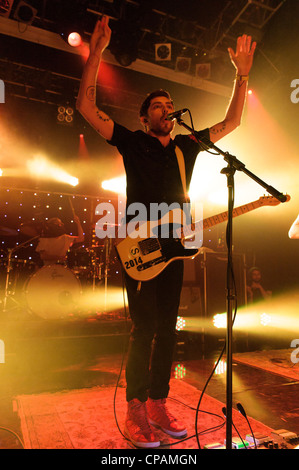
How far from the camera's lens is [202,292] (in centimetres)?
629

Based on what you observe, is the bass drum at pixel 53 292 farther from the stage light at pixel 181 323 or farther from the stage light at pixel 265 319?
the stage light at pixel 265 319

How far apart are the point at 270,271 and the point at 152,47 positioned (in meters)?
5.69

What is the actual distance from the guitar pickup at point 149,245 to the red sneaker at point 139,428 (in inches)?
36.3

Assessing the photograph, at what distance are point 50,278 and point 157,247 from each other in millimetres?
3767

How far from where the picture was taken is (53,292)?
5.44 metres

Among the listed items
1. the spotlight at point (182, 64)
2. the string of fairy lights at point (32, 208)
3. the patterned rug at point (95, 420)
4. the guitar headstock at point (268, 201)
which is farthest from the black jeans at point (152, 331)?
the spotlight at point (182, 64)

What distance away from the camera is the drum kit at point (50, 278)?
534 cm

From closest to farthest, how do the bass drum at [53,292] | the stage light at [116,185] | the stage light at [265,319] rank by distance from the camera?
the bass drum at [53,292] → the stage light at [265,319] → the stage light at [116,185]

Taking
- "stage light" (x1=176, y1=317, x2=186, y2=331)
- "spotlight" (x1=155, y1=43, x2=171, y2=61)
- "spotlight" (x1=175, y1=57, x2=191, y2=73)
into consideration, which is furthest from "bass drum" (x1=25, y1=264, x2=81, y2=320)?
"spotlight" (x1=175, y1=57, x2=191, y2=73)

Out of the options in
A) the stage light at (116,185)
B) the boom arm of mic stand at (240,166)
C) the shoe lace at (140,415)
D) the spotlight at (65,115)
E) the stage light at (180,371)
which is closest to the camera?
the boom arm of mic stand at (240,166)

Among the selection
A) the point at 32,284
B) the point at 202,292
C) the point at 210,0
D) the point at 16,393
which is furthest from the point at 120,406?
the point at 210,0

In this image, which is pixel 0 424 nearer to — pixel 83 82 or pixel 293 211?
pixel 83 82

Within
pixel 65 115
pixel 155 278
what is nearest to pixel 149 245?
pixel 155 278

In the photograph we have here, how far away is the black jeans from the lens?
2.10 meters
